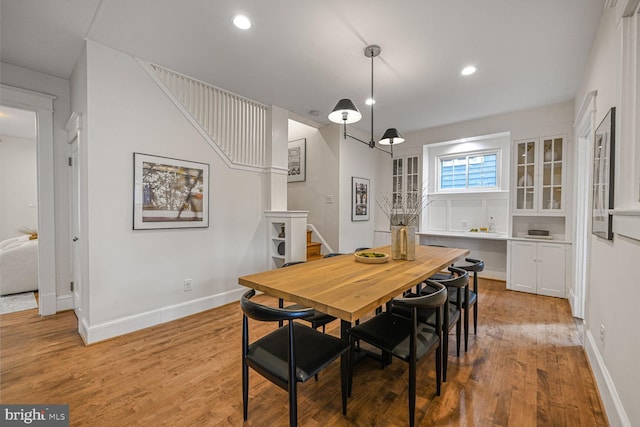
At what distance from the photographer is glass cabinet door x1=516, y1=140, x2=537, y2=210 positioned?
13.9ft

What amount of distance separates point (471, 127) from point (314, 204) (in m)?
3.10

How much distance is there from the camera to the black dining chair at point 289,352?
1302 millimetres

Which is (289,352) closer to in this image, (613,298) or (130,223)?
(613,298)

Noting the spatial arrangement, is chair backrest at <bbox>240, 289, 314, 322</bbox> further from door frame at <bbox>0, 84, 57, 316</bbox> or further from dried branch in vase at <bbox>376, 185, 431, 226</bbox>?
dried branch in vase at <bbox>376, 185, 431, 226</bbox>

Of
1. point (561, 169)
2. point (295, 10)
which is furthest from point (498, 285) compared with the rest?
point (295, 10)

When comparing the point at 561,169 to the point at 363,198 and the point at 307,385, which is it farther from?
→ the point at 307,385

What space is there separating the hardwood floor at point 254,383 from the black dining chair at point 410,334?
227 millimetres

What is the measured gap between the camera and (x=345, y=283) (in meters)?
1.69

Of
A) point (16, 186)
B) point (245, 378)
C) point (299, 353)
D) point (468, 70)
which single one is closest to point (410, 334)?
point (299, 353)

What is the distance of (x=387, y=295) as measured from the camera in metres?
1.48

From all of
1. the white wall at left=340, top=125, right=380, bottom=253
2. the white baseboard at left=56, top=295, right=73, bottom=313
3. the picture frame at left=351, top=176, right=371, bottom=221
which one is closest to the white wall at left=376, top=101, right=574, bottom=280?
the white wall at left=340, top=125, right=380, bottom=253

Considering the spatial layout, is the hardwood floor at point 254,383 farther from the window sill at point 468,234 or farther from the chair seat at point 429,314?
the window sill at point 468,234

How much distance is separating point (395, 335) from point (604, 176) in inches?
72.7

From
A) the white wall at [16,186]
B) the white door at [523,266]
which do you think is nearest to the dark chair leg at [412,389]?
the white door at [523,266]
